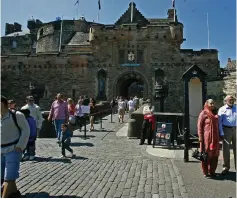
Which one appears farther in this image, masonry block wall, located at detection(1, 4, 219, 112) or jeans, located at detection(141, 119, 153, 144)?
masonry block wall, located at detection(1, 4, 219, 112)

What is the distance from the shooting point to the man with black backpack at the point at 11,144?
4.27 m

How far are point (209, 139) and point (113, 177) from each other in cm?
203

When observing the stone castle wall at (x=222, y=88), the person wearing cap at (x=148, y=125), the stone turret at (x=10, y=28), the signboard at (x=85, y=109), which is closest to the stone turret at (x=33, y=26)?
the stone turret at (x=10, y=28)

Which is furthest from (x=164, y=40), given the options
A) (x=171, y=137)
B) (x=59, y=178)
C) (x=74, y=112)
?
(x=59, y=178)

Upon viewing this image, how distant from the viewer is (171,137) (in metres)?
9.31

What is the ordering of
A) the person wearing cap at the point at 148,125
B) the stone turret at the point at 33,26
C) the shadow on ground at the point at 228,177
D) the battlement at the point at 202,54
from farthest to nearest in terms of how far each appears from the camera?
the stone turret at the point at 33,26 → the battlement at the point at 202,54 → the person wearing cap at the point at 148,125 → the shadow on ground at the point at 228,177

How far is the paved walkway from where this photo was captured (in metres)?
4.85

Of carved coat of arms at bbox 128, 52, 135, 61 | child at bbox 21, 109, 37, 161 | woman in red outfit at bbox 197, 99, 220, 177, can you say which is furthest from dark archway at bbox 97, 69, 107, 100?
woman in red outfit at bbox 197, 99, 220, 177

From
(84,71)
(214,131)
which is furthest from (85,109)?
(84,71)

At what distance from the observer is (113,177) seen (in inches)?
228

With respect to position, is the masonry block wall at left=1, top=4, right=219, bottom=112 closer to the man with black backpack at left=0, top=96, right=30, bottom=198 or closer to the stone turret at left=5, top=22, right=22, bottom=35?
the man with black backpack at left=0, top=96, right=30, bottom=198

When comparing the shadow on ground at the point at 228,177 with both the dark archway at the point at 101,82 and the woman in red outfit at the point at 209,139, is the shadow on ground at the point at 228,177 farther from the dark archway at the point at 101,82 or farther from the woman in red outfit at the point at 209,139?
the dark archway at the point at 101,82

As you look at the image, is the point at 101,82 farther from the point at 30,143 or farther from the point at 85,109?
the point at 30,143

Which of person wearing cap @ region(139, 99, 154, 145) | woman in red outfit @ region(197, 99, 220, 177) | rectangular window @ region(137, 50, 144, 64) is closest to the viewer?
woman in red outfit @ region(197, 99, 220, 177)
